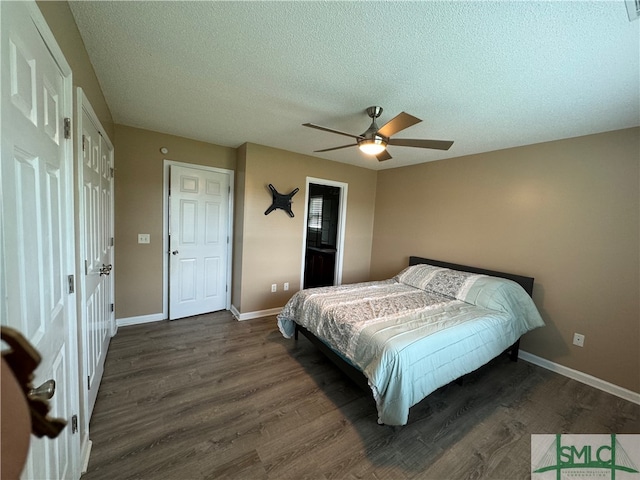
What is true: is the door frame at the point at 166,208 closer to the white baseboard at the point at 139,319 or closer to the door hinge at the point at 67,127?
the white baseboard at the point at 139,319

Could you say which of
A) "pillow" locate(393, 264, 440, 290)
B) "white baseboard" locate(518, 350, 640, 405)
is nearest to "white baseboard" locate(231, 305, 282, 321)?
"pillow" locate(393, 264, 440, 290)

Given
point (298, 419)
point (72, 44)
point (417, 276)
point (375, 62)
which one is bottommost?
point (298, 419)

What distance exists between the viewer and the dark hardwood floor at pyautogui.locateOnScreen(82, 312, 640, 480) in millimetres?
1487

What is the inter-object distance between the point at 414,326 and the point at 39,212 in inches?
83.9

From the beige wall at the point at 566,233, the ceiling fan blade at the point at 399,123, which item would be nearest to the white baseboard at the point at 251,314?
the beige wall at the point at 566,233

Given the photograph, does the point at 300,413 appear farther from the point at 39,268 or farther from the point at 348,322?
the point at 39,268

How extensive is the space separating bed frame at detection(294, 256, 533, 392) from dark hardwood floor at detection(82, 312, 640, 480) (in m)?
0.20

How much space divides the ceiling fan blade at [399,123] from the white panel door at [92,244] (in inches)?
70.7

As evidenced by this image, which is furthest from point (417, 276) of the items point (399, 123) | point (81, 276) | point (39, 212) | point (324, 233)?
point (39, 212)

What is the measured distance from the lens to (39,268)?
90 centimetres

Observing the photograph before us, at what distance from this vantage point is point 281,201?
3.45 meters

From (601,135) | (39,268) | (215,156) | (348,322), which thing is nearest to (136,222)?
(215,156)

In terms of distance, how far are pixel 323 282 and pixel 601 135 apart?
404cm

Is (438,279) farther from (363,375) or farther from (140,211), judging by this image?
(140,211)
